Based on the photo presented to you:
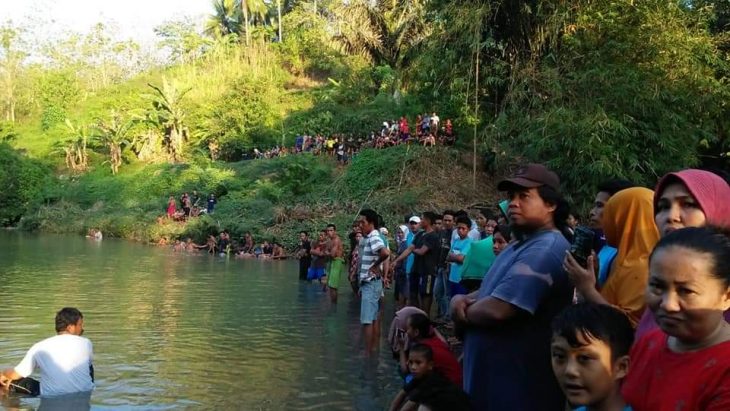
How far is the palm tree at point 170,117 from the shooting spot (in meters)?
41.3

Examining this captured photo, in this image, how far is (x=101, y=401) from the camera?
20.5 ft

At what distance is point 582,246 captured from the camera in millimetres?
2914

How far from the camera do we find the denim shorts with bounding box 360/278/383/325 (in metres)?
8.16

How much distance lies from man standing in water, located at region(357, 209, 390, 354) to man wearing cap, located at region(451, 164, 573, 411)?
200 inches

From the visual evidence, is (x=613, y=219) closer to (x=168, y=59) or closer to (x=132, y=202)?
(x=132, y=202)

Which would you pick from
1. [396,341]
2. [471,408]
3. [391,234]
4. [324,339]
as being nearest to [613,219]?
[471,408]

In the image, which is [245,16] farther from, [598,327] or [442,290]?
[598,327]

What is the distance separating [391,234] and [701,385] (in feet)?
68.7

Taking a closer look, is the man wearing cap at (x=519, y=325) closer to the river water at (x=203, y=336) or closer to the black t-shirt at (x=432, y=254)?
the river water at (x=203, y=336)

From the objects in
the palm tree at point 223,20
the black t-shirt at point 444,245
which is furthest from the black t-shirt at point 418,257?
the palm tree at point 223,20

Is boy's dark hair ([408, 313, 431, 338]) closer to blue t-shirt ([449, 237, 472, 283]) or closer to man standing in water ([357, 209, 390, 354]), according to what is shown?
man standing in water ([357, 209, 390, 354])

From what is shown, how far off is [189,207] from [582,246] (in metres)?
29.5

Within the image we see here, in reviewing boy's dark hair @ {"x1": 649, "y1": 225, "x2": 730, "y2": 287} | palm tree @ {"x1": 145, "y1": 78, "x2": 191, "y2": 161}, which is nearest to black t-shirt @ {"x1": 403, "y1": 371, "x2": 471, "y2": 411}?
boy's dark hair @ {"x1": 649, "y1": 225, "x2": 730, "y2": 287}

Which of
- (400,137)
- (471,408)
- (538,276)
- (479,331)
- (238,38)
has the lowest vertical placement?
(471,408)
